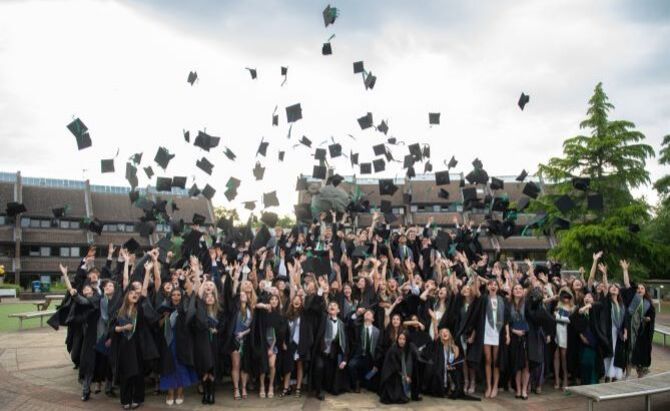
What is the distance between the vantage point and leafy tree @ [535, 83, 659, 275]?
25.1 m

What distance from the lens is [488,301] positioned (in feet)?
27.4

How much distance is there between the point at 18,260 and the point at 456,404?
130ft

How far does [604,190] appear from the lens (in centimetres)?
2759

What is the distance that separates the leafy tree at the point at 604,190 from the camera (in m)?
25.1

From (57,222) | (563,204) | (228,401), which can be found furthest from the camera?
(57,222)

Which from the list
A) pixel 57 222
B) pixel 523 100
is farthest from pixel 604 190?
pixel 57 222

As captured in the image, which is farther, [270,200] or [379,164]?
[379,164]

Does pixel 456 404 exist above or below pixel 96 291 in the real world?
below

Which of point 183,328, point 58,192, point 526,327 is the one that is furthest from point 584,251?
point 58,192

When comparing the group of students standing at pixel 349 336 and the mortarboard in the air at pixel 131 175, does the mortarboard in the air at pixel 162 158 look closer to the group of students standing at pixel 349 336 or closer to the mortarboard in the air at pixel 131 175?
the mortarboard in the air at pixel 131 175

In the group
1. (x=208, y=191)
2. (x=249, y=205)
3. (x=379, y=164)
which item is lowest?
(x=249, y=205)

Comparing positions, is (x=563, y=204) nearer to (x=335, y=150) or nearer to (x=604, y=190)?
(x=335, y=150)

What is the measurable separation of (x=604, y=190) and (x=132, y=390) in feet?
86.0

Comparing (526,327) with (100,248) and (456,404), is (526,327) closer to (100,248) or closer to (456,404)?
(456,404)
